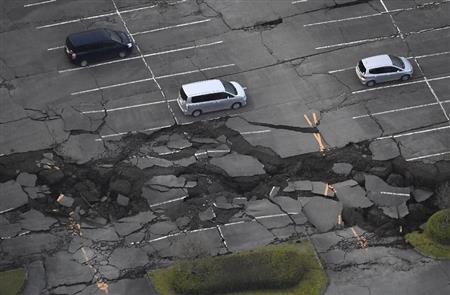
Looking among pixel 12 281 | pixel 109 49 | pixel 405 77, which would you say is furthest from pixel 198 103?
pixel 12 281

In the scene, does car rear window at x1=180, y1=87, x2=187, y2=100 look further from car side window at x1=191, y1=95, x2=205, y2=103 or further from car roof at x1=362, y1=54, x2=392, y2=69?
car roof at x1=362, y1=54, x2=392, y2=69

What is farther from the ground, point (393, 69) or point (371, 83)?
point (393, 69)

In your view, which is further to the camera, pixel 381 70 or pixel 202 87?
pixel 381 70

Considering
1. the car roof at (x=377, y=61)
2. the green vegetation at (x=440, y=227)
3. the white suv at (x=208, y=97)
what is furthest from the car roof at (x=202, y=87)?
the green vegetation at (x=440, y=227)

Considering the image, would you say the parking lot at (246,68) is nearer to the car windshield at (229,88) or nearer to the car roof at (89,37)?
the car windshield at (229,88)

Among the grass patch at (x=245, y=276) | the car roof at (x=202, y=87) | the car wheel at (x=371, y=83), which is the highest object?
the car wheel at (x=371, y=83)

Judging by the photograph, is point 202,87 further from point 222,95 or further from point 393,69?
point 393,69

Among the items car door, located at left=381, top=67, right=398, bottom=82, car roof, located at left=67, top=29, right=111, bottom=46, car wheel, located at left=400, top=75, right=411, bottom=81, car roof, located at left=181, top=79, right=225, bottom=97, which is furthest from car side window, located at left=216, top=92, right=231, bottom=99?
car wheel, located at left=400, top=75, right=411, bottom=81
